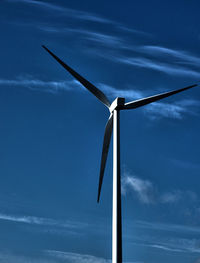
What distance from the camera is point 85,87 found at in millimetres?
36438

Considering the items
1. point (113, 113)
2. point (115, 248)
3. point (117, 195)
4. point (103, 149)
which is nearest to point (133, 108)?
point (113, 113)

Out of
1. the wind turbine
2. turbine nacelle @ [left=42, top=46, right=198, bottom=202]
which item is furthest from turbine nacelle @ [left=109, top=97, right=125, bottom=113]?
turbine nacelle @ [left=42, top=46, right=198, bottom=202]

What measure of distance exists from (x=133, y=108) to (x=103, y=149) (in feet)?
12.6

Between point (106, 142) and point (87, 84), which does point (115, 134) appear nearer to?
point (106, 142)

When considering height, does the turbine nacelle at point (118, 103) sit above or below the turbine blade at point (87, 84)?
below

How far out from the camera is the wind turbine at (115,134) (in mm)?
28344

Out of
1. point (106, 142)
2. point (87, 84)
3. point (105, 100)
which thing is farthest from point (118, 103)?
point (87, 84)

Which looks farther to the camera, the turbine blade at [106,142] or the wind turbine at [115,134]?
the turbine blade at [106,142]

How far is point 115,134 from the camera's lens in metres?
31.5

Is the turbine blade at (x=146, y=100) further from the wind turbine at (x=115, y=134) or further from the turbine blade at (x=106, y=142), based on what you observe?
the turbine blade at (x=106, y=142)

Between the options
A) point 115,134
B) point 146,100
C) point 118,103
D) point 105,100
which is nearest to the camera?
point 115,134

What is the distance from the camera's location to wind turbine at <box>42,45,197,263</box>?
1116 inches

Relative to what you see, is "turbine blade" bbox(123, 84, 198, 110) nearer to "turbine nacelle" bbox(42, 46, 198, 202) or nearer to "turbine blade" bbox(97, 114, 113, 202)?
"turbine nacelle" bbox(42, 46, 198, 202)

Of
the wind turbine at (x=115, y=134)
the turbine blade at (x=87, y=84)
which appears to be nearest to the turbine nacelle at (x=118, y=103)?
the wind turbine at (x=115, y=134)
